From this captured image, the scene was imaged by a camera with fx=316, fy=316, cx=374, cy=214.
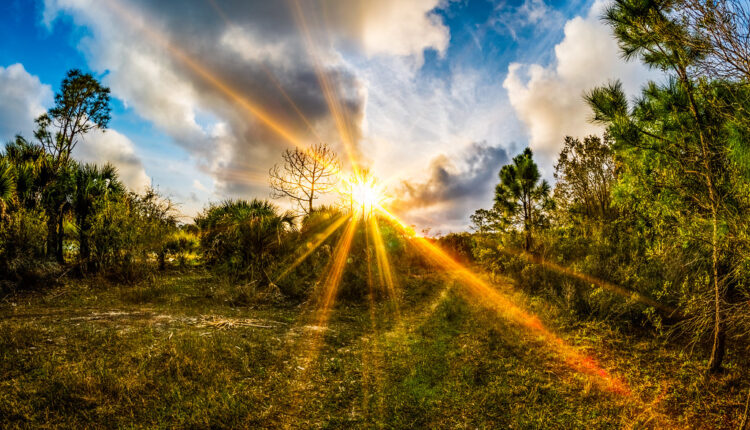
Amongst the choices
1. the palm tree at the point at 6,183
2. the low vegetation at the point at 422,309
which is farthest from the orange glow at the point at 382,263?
the palm tree at the point at 6,183

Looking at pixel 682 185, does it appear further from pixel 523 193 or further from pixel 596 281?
pixel 523 193

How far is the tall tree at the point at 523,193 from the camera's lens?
11.5m

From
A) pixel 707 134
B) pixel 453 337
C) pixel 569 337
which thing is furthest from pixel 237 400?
pixel 707 134

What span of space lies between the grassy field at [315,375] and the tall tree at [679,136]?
1.68 m

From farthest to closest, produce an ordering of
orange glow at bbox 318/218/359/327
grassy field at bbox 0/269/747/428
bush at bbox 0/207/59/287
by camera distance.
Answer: orange glow at bbox 318/218/359/327, bush at bbox 0/207/59/287, grassy field at bbox 0/269/747/428

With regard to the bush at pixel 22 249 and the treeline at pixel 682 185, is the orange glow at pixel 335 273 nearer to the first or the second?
the treeline at pixel 682 185

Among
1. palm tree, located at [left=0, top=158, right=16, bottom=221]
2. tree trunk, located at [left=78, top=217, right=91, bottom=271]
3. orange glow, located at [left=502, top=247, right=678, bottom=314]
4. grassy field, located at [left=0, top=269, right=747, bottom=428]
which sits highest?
palm tree, located at [left=0, top=158, right=16, bottom=221]

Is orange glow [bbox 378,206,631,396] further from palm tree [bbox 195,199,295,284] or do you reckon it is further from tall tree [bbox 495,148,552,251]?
palm tree [bbox 195,199,295,284]

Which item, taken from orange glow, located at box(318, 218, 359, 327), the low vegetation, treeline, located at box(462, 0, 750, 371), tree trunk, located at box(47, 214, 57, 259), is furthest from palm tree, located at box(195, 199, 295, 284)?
treeline, located at box(462, 0, 750, 371)

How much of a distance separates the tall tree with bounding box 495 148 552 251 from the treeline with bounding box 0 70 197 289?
1279cm

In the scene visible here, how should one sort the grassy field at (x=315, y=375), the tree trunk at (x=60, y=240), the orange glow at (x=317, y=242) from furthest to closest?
the orange glow at (x=317, y=242), the tree trunk at (x=60, y=240), the grassy field at (x=315, y=375)

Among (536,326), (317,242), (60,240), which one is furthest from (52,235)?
(536,326)

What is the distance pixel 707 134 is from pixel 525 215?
274 inches

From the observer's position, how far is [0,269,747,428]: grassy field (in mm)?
3475
